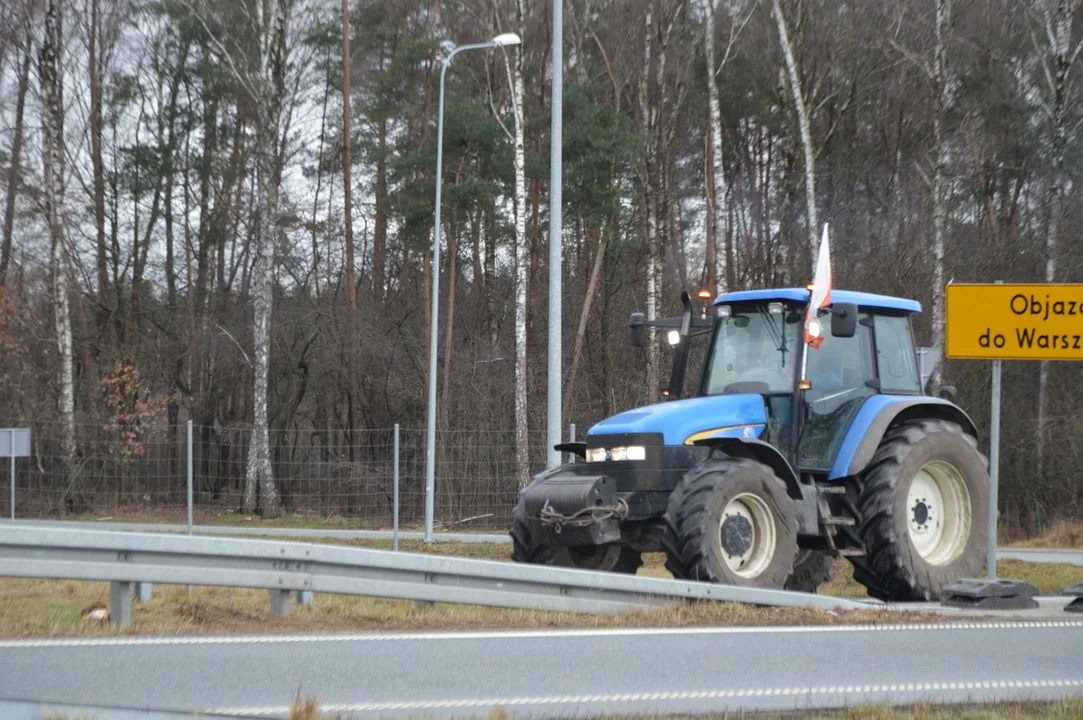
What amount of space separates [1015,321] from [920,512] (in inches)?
75.3

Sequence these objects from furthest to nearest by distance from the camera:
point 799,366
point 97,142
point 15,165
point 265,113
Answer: point 97,142, point 15,165, point 265,113, point 799,366

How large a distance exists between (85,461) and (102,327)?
9.50 m

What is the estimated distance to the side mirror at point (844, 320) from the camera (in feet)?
35.5

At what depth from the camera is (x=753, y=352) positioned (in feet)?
38.5

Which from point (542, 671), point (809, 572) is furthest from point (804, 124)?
point (542, 671)

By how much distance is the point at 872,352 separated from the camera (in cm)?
1206

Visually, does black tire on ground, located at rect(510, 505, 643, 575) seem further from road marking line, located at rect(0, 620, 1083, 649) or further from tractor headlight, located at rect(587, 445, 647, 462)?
road marking line, located at rect(0, 620, 1083, 649)

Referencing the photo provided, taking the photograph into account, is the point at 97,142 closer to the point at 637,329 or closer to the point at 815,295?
the point at 637,329

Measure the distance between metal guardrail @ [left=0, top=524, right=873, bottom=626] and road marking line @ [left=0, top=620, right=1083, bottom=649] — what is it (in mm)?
407

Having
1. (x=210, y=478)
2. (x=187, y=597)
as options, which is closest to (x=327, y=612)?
(x=187, y=597)

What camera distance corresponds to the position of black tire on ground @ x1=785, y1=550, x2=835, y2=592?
1240 centimetres

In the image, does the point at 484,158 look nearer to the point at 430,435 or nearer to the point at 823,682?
the point at 430,435

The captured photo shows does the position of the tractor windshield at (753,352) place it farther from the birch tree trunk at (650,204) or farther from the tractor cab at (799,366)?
the birch tree trunk at (650,204)

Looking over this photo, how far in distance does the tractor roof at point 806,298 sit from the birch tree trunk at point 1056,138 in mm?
15350
